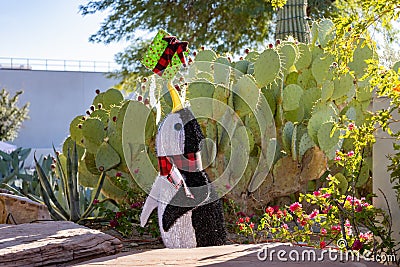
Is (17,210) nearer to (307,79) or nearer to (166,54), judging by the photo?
(166,54)

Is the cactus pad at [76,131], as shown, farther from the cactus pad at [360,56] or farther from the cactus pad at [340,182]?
the cactus pad at [360,56]

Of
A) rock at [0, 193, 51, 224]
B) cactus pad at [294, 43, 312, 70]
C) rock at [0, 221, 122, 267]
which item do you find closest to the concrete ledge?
rock at [0, 221, 122, 267]

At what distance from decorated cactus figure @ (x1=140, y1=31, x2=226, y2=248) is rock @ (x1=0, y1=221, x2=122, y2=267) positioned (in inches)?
19.7

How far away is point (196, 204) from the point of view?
149 inches

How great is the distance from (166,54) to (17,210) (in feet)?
5.91

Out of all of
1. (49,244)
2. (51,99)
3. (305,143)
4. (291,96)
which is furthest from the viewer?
(51,99)

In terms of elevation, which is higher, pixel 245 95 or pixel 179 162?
pixel 245 95

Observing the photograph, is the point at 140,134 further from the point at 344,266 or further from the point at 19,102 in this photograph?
the point at 19,102

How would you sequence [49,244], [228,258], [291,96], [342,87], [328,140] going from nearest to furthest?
1. [228,258]
2. [49,244]
3. [328,140]
4. [291,96]
5. [342,87]

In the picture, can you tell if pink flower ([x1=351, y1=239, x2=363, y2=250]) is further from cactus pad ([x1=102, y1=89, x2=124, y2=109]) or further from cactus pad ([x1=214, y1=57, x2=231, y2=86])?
cactus pad ([x1=102, y1=89, x2=124, y2=109])

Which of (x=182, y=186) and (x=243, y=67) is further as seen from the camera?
(x=243, y=67)

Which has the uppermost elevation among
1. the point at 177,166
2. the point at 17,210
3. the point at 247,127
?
the point at 247,127

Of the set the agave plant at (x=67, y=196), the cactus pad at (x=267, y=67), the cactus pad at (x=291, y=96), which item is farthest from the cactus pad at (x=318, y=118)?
the agave plant at (x=67, y=196)

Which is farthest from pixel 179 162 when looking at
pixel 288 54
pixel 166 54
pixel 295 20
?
pixel 295 20
